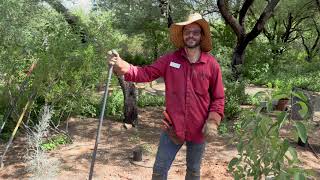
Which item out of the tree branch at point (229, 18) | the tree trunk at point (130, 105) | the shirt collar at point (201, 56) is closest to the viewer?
the shirt collar at point (201, 56)

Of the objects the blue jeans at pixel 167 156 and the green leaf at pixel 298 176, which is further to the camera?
the blue jeans at pixel 167 156

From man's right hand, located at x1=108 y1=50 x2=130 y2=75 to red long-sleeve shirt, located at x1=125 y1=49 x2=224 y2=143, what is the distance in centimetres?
5

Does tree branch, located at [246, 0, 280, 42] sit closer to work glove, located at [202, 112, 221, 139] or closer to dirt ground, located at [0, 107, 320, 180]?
dirt ground, located at [0, 107, 320, 180]

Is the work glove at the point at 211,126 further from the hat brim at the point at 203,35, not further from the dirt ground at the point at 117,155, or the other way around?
the dirt ground at the point at 117,155

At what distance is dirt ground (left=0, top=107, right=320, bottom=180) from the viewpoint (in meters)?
5.56

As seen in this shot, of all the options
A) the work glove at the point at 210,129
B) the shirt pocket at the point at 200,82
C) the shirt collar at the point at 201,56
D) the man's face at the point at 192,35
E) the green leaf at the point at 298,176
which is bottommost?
the green leaf at the point at 298,176

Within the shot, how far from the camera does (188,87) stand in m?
3.40

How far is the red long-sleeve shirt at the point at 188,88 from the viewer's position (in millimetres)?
3416

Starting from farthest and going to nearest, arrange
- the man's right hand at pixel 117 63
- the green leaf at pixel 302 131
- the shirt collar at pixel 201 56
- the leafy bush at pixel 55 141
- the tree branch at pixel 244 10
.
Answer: the tree branch at pixel 244 10, the leafy bush at pixel 55 141, the shirt collar at pixel 201 56, the man's right hand at pixel 117 63, the green leaf at pixel 302 131

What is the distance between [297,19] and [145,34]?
9531 mm

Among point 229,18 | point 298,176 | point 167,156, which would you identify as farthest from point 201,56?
point 229,18

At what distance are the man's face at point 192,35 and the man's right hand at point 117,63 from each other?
0.49m

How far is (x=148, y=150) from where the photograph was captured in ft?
21.8

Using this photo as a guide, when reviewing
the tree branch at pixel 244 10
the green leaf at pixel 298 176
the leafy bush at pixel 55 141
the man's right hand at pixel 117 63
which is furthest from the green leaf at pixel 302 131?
the tree branch at pixel 244 10
